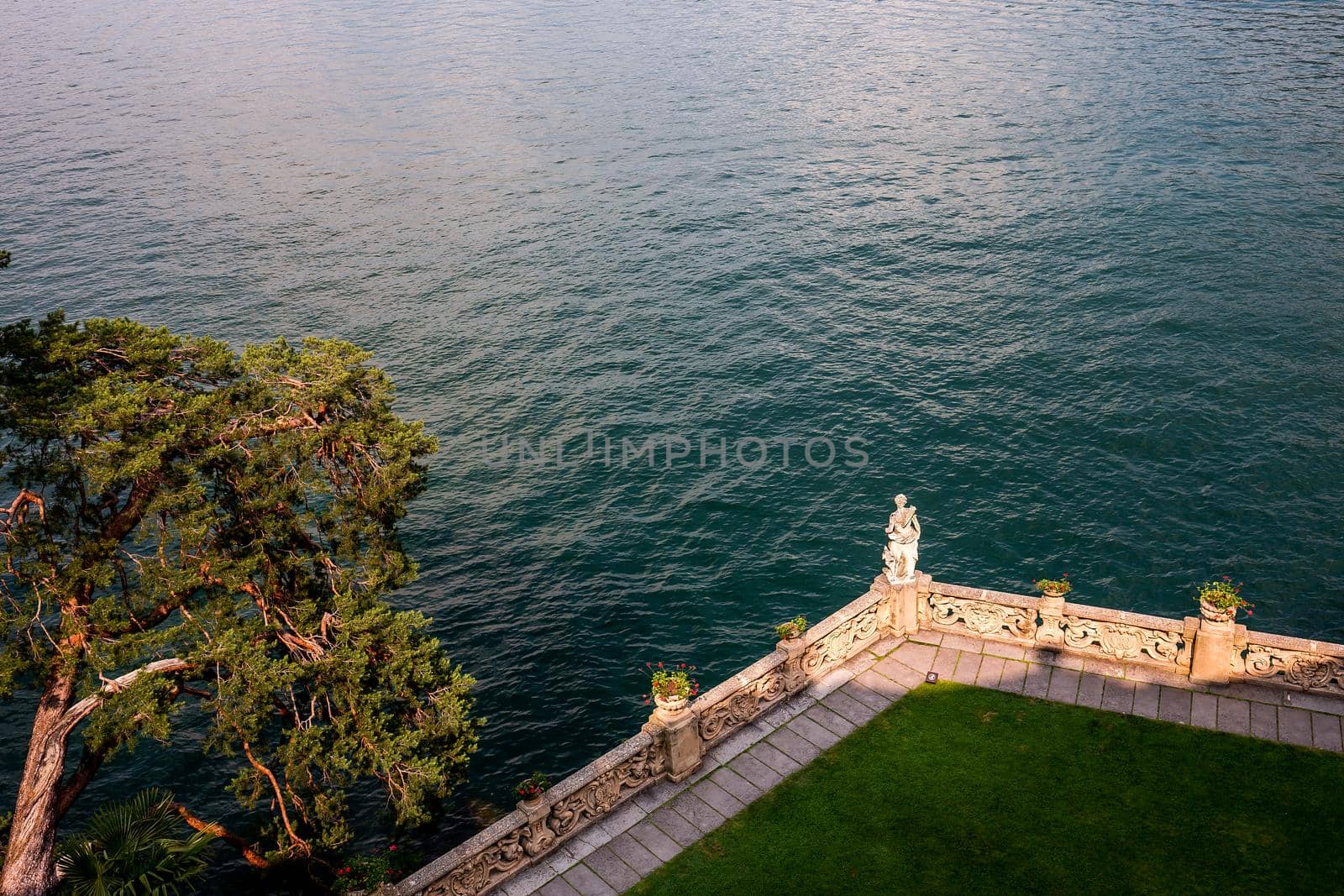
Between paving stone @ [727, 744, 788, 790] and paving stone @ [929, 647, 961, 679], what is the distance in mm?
5254

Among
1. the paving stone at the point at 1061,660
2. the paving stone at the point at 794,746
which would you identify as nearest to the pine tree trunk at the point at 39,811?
the paving stone at the point at 794,746

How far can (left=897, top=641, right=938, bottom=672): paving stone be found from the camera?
26359 mm

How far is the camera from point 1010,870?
67.1 feet

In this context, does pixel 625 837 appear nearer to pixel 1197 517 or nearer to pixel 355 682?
pixel 355 682

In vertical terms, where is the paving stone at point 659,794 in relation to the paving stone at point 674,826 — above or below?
above

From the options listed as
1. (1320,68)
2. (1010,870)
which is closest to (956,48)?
(1320,68)

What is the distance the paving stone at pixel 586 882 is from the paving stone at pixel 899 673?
842 cm

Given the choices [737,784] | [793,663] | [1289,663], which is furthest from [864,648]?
[1289,663]

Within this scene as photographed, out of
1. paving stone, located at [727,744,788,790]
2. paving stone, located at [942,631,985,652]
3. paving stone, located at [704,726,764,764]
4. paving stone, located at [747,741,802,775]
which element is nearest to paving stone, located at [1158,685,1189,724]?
paving stone, located at [942,631,985,652]

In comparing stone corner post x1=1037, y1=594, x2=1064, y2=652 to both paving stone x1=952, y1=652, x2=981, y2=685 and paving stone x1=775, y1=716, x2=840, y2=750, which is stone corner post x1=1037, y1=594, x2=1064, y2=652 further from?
paving stone x1=775, y1=716, x2=840, y2=750

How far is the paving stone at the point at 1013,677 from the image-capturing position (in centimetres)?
2516

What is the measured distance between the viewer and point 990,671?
84.7 feet

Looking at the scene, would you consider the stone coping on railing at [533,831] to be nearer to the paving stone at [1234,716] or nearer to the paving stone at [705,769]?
the paving stone at [705,769]

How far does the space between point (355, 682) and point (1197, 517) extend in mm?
33445
